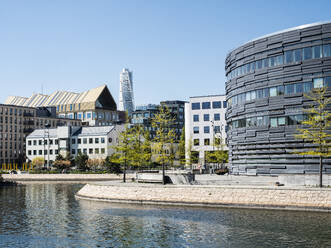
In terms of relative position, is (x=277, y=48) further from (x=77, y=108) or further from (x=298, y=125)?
(x=77, y=108)

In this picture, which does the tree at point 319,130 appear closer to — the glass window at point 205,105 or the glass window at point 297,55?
the glass window at point 297,55

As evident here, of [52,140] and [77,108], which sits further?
[77,108]

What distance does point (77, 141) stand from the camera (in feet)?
429

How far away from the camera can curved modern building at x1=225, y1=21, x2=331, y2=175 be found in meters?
55.8

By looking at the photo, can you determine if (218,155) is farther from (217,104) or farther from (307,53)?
(307,53)

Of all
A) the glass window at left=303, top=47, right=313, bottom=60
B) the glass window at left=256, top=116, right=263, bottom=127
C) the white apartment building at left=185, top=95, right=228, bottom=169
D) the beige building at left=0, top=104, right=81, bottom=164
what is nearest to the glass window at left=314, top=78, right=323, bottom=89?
the glass window at left=303, top=47, right=313, bottom=60

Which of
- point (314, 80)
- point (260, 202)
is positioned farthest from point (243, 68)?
point (260, 202)

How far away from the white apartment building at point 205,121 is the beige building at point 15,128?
196 ft

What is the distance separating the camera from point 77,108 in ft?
640

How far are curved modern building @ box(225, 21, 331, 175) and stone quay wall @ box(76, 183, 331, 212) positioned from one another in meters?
15.9

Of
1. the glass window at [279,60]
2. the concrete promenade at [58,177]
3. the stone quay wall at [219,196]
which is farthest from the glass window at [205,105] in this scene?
the stone quay wall at [219,196]

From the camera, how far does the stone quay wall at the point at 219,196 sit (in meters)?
40.2

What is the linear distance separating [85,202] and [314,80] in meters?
32.3

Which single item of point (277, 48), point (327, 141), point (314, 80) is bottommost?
point (327, 141)
